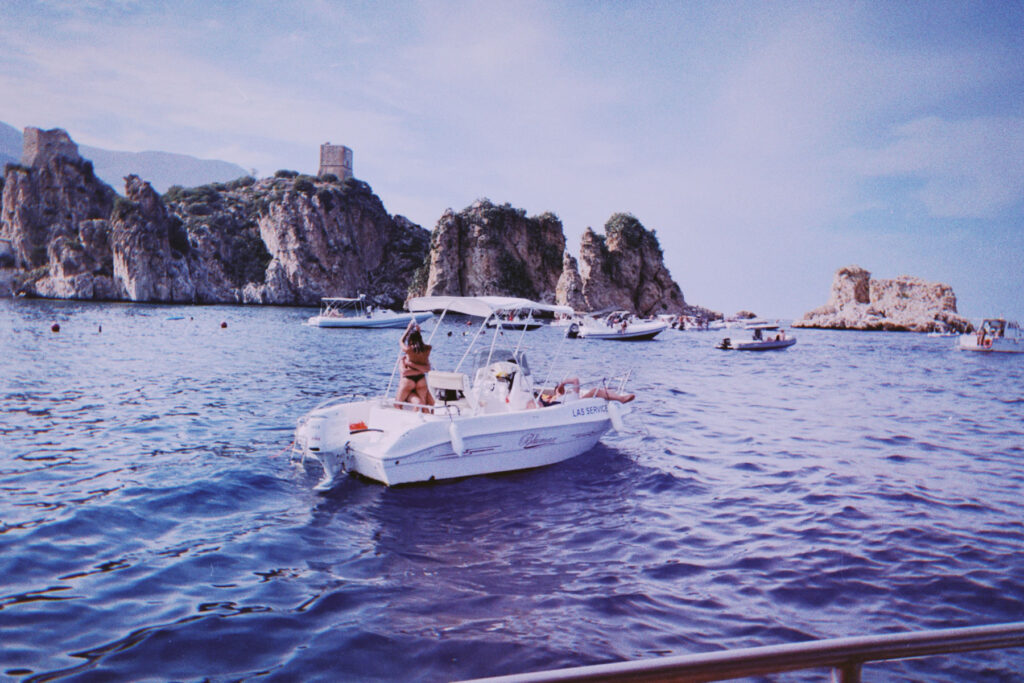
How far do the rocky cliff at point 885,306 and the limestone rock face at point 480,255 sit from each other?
180 feet

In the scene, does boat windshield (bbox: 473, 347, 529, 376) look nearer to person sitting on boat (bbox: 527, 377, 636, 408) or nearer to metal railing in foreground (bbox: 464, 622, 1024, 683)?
person sitting on boat (bbox: 527, 377, 636, 408)

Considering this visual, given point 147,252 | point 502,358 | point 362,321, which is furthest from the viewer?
point 147,252

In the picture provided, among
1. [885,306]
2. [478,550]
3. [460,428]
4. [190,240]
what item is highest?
[190,240]

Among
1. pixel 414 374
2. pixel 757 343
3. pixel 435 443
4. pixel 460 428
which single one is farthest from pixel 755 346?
pixel 435 443

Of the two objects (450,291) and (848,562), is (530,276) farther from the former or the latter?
(848,562)

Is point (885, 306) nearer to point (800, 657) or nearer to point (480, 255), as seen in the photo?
point (480, 255)

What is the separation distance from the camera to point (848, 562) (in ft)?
24.9

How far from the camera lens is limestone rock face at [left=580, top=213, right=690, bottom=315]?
10269cm

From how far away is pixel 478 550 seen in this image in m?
7.59

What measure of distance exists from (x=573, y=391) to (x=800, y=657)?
11818 mm

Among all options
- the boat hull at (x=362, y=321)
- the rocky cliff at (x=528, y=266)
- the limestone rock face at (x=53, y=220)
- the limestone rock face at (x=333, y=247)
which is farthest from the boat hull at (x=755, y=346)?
the limestone rock face at (x=53, y=220)

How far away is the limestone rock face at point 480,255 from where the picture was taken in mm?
103938

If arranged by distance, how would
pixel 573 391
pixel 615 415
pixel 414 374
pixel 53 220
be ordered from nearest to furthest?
pixel 414 374, pixel 615 415, pixel 573 391, pixel 53 220

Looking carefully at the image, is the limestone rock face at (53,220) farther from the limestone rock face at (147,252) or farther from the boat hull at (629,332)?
the boat hull at (629,332)
